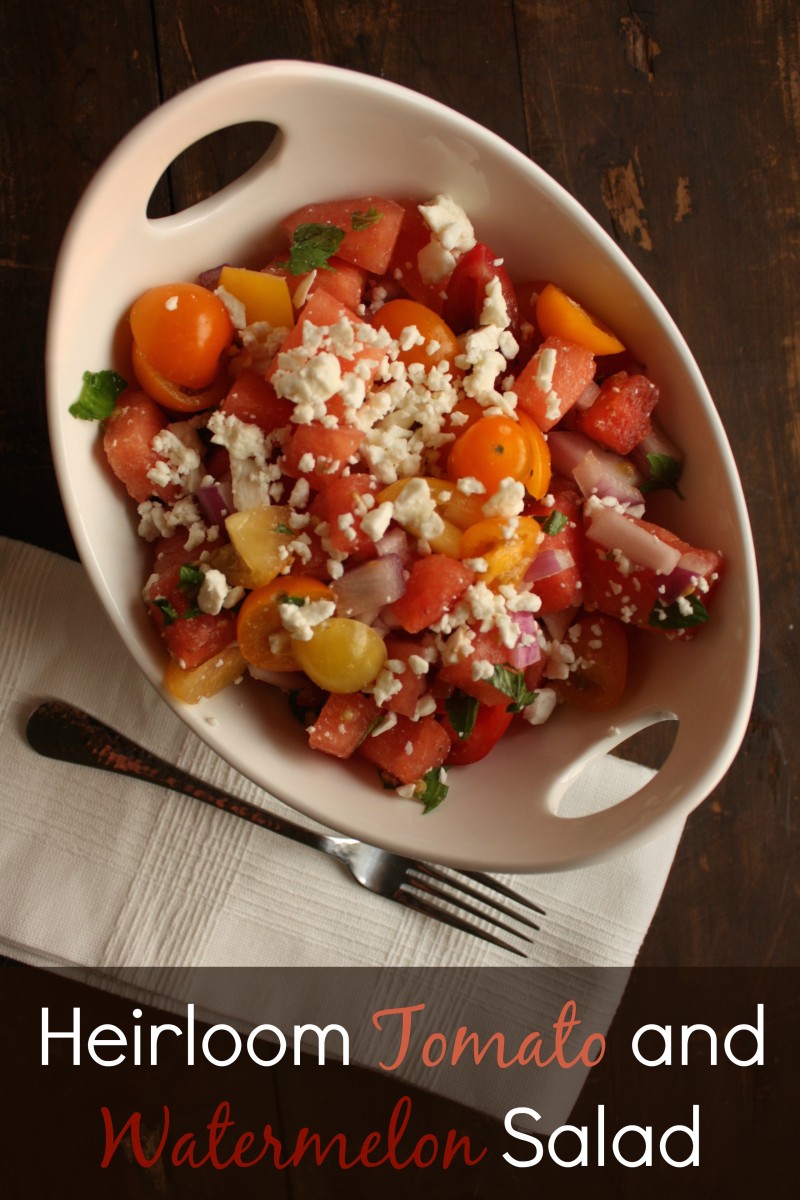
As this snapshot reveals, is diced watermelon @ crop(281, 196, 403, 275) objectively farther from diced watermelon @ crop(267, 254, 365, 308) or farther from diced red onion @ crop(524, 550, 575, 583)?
diced red onion @ crop(524, 550, 575, 583)

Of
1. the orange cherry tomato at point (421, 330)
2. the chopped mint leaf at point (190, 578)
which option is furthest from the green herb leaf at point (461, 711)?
the orange cherry tomato at point (421, 330)

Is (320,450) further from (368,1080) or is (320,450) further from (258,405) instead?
(368,1080)

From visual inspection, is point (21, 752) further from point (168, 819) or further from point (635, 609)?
point (635, 609)

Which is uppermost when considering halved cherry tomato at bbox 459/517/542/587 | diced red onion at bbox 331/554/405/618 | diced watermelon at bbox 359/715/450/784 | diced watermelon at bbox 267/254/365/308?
diced watermelon at bbox 267/254/365/308

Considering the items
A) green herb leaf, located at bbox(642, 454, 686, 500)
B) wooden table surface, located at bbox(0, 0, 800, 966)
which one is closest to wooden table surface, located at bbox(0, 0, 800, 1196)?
wooden table surface, located at bbox(0, 0, 800, 966)

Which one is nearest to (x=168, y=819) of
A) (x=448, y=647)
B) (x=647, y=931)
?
(x=448, y=647)

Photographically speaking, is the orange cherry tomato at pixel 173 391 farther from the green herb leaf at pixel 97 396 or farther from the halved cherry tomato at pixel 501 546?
the halved cherry tomato at pixel 501 546

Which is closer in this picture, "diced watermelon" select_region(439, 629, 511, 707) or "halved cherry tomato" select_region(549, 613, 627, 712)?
"diced watermelon" select_region(439, 629, 511, 707)
